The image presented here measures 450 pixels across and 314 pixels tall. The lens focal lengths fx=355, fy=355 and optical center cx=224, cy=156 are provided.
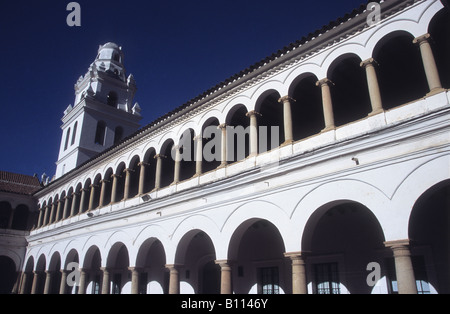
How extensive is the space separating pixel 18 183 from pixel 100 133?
780cm

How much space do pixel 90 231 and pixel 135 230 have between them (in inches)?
168

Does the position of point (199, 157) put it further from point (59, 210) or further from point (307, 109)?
point (59, 210)

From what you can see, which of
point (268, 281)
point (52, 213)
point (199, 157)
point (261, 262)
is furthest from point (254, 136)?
point (52, 213)

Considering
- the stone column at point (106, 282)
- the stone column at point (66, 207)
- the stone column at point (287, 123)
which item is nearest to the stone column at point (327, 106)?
the stone column at point (287, 123)

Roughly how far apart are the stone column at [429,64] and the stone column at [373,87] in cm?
112

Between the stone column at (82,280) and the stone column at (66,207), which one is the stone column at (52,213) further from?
the stone column at (82,280)

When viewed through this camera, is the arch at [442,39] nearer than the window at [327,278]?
Yes

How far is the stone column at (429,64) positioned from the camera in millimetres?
7816

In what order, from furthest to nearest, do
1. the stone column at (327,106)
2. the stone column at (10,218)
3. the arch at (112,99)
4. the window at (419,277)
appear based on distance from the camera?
the arch at (112,99) → the stone column at (10,218) → the stone column at (327,106) → the window at (419,277)

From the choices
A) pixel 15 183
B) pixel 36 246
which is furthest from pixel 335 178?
pixel 15 183

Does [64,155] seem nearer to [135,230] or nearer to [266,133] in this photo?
[135,230]

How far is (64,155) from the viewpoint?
28.9 m

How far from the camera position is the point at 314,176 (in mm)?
9312

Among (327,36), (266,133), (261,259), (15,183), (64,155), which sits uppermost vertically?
(64,155)
